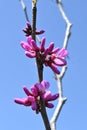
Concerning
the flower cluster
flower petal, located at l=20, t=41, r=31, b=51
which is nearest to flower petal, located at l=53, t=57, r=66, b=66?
the flower cluster

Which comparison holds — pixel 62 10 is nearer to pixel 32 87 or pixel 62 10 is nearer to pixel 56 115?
pixel 56 115

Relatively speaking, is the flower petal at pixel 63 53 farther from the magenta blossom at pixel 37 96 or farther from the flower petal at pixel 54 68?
the magenta blossom at pixel 37 96

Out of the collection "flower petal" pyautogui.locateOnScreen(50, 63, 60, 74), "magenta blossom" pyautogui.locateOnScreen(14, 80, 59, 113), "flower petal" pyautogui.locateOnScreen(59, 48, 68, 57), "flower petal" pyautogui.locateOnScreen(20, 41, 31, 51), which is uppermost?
"flower petal" pyautogui.locateOnScreen(20, 41, 31, 51)

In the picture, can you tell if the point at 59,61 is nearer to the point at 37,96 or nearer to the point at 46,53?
the point at 46,53

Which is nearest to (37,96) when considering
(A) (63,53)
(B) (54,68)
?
(B) (54,68)

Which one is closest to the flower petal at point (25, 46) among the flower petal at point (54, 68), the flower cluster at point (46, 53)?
the flower cluster at point (46, 53)

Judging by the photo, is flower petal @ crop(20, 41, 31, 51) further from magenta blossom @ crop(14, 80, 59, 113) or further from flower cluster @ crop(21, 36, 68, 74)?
magenta blossom @ crop(14, 80, 59, 113)
